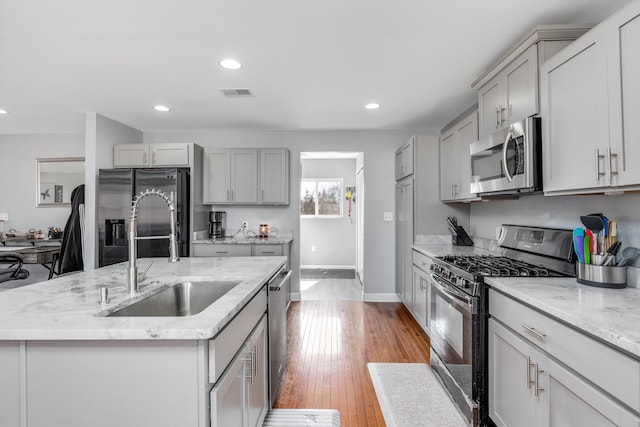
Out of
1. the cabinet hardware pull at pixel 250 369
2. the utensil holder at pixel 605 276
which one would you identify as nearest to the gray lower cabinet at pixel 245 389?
the cabinet hardware pull at pixel 250 369

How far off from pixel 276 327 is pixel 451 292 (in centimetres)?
118

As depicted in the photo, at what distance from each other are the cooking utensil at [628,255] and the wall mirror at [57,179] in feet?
20.0

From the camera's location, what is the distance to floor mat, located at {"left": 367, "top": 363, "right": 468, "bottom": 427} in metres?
2.00

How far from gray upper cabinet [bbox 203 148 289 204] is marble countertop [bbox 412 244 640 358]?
3.12 m

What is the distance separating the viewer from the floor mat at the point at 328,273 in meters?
6.24

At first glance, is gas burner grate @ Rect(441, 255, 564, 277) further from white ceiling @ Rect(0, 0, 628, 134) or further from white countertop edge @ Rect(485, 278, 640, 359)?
white ceiling @ Rect(0, 0, 628, 134)

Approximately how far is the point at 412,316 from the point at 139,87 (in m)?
3.82

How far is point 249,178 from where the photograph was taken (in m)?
4.43

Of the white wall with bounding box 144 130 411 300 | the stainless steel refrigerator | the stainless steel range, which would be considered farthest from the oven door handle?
the stainless steel refrigerator

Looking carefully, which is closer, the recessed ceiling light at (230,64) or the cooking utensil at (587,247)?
the cooking utensil at (587,247)

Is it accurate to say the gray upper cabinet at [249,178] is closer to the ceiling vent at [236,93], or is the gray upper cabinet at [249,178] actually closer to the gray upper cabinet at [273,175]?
the gray upper cabinet at [273,175]

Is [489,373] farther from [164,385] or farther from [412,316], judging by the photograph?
[412,316]

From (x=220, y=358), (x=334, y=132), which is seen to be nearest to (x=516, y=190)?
(x=220, y=358)

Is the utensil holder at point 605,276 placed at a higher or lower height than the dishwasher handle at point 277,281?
higher
